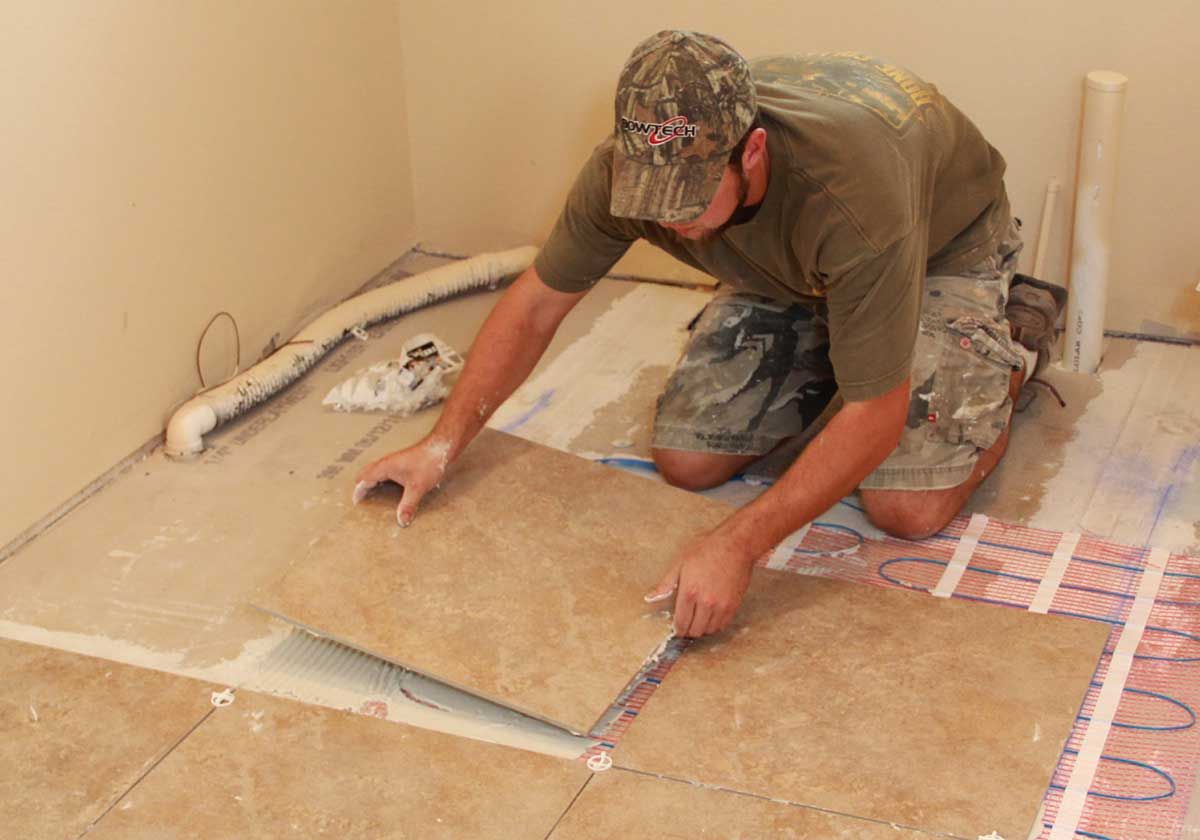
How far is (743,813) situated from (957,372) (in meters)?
1.02

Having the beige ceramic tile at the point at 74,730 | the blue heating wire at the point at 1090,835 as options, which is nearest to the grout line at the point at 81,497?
the beige ceramic tile at the point at 74,730

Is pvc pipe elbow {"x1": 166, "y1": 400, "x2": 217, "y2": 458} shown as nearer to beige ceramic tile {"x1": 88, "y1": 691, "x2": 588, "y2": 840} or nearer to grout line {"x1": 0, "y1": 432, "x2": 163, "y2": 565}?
grout line {"x1": 0, "y1": 432, "x2": 163, "y2": 565}

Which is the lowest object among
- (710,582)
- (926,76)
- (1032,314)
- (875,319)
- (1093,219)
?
(710,582)

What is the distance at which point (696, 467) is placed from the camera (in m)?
2.66

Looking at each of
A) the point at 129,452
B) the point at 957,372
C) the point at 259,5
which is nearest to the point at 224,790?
the point at 129,452

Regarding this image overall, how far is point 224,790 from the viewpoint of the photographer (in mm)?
1977

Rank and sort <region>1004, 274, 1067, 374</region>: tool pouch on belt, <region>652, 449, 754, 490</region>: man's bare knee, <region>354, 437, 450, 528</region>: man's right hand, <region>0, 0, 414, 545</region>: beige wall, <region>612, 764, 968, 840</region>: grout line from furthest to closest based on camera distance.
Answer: <region>1004, 274, 1067, 374</region>: tool pouch on belt, <region>652, 449, 754, 490</region>: man's bare knee, <region>0, 0, 414, 545</region>: beige wall, <region>354, 437, 450, 528</region>: man's right hand, <region>612, 764, 968, 840</region>: grout line

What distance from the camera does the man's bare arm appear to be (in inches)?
94.4

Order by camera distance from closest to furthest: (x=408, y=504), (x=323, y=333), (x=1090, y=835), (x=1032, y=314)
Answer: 1. (x=1090, y=835)
2. (x=408, y=504)
3. (x=1032, y=314)
4. (x=323, y=333)

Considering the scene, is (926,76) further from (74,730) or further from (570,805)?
(74,730)

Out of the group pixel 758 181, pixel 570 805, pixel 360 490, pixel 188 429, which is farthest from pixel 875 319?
pixel 188 429

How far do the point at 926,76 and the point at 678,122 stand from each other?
145cm

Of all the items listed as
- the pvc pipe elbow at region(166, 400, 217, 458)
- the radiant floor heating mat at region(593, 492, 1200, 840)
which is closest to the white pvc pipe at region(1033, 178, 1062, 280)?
the radiant floor heating mat at region(593, 492, 1200, 840)

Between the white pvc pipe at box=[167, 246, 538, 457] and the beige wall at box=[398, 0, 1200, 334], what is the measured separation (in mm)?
235
